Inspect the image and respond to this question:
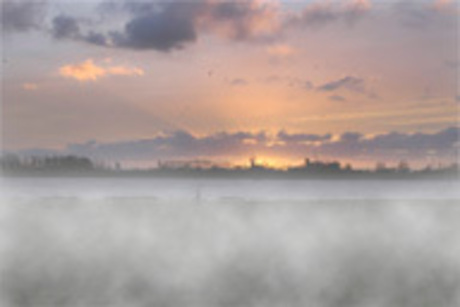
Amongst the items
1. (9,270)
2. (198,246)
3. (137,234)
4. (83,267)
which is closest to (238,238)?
(198,246)

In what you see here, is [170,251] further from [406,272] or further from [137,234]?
[406,272]

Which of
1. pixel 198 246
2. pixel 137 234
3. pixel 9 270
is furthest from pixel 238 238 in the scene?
pixel 9 270

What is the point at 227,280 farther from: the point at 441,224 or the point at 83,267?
the point at 441,224

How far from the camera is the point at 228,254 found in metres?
12.3

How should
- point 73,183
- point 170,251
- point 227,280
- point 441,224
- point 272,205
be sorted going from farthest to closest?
point 73,183
point 272,205
point 441,224
point 170,251
point 227,280

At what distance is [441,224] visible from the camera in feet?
45.3

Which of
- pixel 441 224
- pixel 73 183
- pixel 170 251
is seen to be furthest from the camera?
pixel 73 183

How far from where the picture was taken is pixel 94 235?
12.9 meters

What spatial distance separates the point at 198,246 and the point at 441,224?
439cm

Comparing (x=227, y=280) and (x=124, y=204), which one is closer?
(x=227, y=280)

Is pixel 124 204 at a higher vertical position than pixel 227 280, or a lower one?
higher

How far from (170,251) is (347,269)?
2.77 m

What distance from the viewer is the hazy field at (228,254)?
1123 centimetres

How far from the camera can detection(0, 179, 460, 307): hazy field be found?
11234 millimetres
